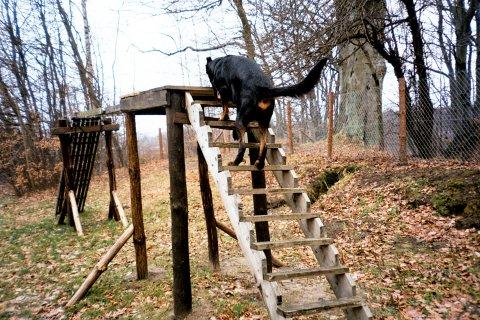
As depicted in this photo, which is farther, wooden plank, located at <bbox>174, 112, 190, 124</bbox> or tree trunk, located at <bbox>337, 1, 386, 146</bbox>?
tree trunk, located at <bbox>337, 1, 386, 146</bbox>

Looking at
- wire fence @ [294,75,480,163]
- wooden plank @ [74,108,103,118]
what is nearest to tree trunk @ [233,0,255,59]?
wire fence @ [294,75,480,163]

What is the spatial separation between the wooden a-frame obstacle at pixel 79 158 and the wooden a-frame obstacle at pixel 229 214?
409 cm

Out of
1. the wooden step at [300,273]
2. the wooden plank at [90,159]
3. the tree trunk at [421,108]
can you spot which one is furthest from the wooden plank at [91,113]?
the tree trunk at [421,108]

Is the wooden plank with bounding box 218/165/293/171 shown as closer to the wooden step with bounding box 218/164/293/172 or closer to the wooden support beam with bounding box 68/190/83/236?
the wooden step with bounding box 218/164/293/172

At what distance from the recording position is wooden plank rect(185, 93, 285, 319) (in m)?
3.32

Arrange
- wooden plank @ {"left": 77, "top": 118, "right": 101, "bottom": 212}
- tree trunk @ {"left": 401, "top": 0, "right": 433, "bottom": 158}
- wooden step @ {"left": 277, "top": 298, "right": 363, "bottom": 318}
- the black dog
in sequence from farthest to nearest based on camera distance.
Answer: wooden plank @ {"left": 77, "top": 118, "right": 101, "bottom": 212}, tree trunk @ {"left": 401, "top": 0, "right": 433, "bottom": 158}, the black dog, wooden step @ {"left": 277, "top": 298, "right": 363, "bottom": 318}

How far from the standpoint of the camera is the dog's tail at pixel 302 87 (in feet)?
12.5

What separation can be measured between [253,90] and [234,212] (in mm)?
1407

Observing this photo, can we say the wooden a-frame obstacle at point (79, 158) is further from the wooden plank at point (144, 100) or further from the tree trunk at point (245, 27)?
the tree trunk at point (245, 27)

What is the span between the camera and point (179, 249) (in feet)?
15.8

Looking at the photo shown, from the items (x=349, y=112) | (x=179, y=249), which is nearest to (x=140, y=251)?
(x=179, y=249)

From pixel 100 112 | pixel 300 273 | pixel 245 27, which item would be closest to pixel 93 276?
pixel 300 273

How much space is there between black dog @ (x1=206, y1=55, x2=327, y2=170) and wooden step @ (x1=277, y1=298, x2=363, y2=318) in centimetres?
169

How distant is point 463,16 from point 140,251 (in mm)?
12141
